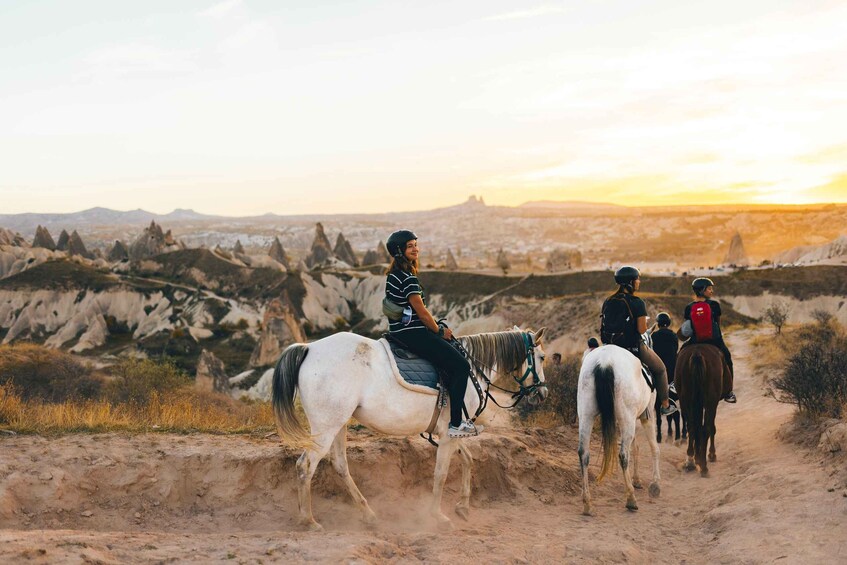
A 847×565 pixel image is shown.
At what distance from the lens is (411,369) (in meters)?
7.71

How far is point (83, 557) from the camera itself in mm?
→ 5211

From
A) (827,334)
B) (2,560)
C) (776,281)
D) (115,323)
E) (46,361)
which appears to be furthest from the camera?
(115,323)

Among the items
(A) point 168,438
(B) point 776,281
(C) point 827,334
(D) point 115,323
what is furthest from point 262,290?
(A) point 168,438

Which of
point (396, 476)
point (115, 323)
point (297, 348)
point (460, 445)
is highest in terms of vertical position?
point (297, 348)

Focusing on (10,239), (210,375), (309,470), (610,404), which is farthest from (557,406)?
(10,239)

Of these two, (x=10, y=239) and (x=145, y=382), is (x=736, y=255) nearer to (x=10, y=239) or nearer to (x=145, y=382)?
(x=145, y=382)

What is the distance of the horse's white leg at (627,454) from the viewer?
863 cm

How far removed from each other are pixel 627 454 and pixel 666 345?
15.5ft

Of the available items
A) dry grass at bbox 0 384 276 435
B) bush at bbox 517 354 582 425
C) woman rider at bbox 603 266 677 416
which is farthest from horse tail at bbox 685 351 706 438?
dry grass at bbox 0 384 276 435

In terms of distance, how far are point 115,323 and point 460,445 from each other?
6102 centimetres

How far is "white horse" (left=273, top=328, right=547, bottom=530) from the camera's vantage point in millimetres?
7355

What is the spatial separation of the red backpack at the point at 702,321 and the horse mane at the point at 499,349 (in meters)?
3.80

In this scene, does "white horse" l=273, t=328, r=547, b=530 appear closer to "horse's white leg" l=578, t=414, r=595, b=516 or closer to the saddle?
the saddle

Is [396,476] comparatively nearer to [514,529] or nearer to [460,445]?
[460,445]
